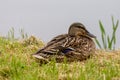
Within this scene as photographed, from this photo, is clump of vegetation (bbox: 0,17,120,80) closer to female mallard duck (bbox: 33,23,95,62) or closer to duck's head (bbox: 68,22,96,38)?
female mallard duck (bbox: 33,23,95,62)

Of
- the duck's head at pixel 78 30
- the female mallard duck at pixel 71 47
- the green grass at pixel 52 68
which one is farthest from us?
the duck's head at pixel 78 30

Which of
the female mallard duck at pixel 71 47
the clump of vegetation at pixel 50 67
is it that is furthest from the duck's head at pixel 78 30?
the clump of vegetation at pixel 50 67

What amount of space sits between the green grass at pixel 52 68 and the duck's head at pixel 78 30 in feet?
2.85

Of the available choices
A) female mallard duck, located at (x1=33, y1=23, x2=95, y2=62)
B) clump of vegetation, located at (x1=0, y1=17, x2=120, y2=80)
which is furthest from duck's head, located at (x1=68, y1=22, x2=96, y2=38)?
clump of vegetation, located at (x1=0, y1=17, x2=120, y2=80)

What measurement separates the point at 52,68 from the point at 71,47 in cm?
187

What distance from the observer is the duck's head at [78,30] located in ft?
34.8

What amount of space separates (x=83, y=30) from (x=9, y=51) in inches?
68.0

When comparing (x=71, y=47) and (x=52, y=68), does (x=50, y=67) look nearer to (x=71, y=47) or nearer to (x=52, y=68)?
(x=52, y=68)

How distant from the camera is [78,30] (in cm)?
1063

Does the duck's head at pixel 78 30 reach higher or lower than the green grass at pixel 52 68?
higher

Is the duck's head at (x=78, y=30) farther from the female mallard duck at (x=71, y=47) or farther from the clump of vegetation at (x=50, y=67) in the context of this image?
the clump of vegetation at (x=50, y=67)

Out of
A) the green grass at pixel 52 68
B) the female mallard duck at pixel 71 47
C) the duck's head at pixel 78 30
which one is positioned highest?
the duck's head at pixel 78 30

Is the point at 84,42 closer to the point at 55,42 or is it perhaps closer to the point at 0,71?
the point at 55,42

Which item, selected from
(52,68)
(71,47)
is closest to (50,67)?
(52,68)
